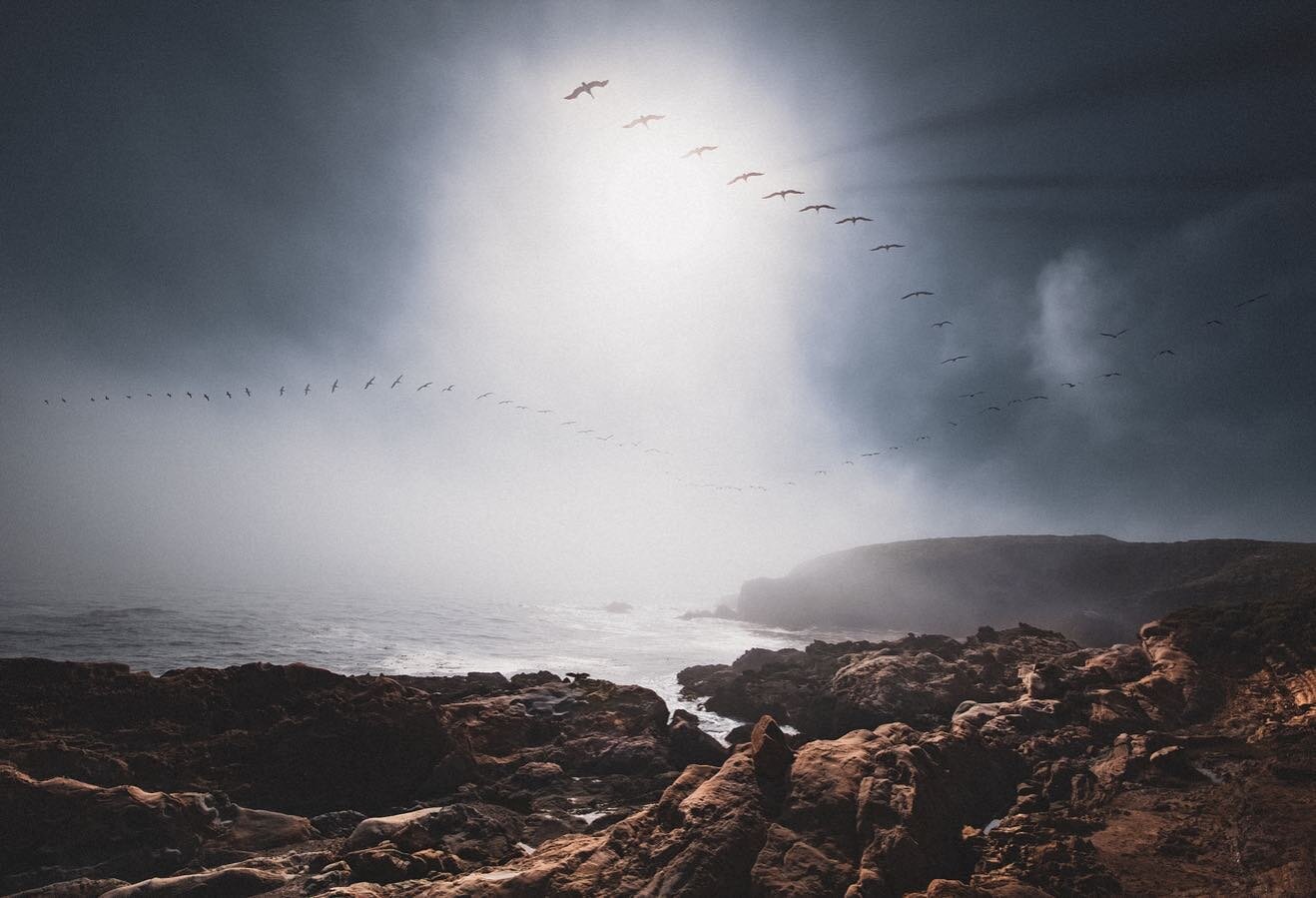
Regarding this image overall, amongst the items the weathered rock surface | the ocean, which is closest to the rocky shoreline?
the weathered rock surface

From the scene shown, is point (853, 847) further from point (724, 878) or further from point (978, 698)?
point (978, 698)

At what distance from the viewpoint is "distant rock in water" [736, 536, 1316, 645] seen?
58.3m

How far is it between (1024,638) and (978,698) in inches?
461

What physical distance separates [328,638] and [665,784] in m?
36.3

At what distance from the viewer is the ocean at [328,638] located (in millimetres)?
26766

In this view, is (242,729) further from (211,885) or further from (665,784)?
(665,784)

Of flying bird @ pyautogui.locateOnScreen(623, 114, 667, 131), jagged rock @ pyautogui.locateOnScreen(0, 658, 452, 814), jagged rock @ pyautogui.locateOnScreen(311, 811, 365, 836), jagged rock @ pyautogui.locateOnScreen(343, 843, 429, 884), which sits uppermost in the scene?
flying bird @ pyautogui.locateOnScreen(623, 114, 667, 131)

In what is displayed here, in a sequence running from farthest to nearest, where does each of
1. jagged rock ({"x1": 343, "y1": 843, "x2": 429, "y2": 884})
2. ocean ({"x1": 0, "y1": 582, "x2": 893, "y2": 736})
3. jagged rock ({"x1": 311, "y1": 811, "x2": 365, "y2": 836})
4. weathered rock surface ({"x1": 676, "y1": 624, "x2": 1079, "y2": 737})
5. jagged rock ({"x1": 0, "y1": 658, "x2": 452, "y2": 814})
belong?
ocean ({"x1": 0, "y1": 582, "x2": 893, "y2": 736})
weathered rock surface ({"x1": 676, "y1": 624, "x2": 1079, "y2": 737})
jagged rock ({"x1": 0, "y1": 658, "x2": 452, "y2": 814})
jagged rock ({"x1": 311, "y1": 811, "x2": 365, "y2": 836})
jagged rock ({"x1": 343, "y1": 843, "x2": 429, "y2": 884})

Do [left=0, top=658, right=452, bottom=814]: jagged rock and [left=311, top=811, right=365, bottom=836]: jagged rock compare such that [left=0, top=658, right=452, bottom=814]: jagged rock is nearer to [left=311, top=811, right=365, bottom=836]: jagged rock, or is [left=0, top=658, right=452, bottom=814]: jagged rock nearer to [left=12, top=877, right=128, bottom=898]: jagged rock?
[left=311, top=811, right=365, bottom=836]: jagged rock

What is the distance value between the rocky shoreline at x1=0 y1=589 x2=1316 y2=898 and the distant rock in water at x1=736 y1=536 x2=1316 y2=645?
186 feet

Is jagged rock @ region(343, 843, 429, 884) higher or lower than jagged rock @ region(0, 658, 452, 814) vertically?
higher

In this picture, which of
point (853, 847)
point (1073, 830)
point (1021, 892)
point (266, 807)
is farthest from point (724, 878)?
point (266, 807)

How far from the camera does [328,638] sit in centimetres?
3681

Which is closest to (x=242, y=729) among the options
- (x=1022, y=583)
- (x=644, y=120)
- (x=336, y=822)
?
(x=336, y=822)
